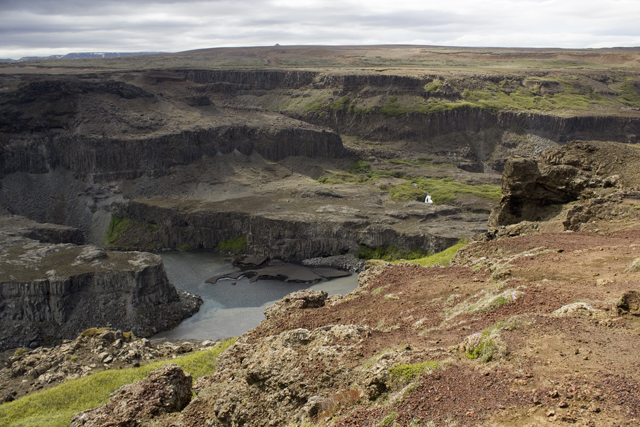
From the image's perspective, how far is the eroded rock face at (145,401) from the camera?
787 inches

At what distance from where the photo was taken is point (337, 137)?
12575 centimetres

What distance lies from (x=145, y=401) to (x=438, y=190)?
296 ft

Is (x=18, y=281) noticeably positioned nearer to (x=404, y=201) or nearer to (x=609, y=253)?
(x=609, y=253)

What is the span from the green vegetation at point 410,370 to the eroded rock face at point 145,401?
373 inches

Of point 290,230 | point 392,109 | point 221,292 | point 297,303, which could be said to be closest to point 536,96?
point 392,109

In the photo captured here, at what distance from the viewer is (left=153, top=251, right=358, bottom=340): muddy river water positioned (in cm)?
5825

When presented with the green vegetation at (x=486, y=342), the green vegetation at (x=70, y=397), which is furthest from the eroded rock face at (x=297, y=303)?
the green vegetation at (x=70, y=397)

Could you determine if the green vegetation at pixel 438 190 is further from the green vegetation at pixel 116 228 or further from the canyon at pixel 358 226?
the green vegetation at pixel 116 228

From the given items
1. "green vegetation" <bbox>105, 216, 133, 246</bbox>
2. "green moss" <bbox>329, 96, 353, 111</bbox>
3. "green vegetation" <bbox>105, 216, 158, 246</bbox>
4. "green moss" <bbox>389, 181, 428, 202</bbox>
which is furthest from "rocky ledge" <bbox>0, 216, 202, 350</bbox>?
"green moss" <bbox>329, 96, 353, 111</bbox>

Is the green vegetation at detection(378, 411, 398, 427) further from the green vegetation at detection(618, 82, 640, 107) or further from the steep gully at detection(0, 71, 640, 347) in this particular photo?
the green vegetation at detection(618, 82, 640, 107)

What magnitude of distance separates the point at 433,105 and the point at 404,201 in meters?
59.5

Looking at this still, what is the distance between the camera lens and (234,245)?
86.9 m

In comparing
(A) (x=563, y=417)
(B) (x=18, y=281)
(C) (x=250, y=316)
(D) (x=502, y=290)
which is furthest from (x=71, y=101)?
(A) (x=563, y=417)

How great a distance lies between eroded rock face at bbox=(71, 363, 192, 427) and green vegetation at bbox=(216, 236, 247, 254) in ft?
209
